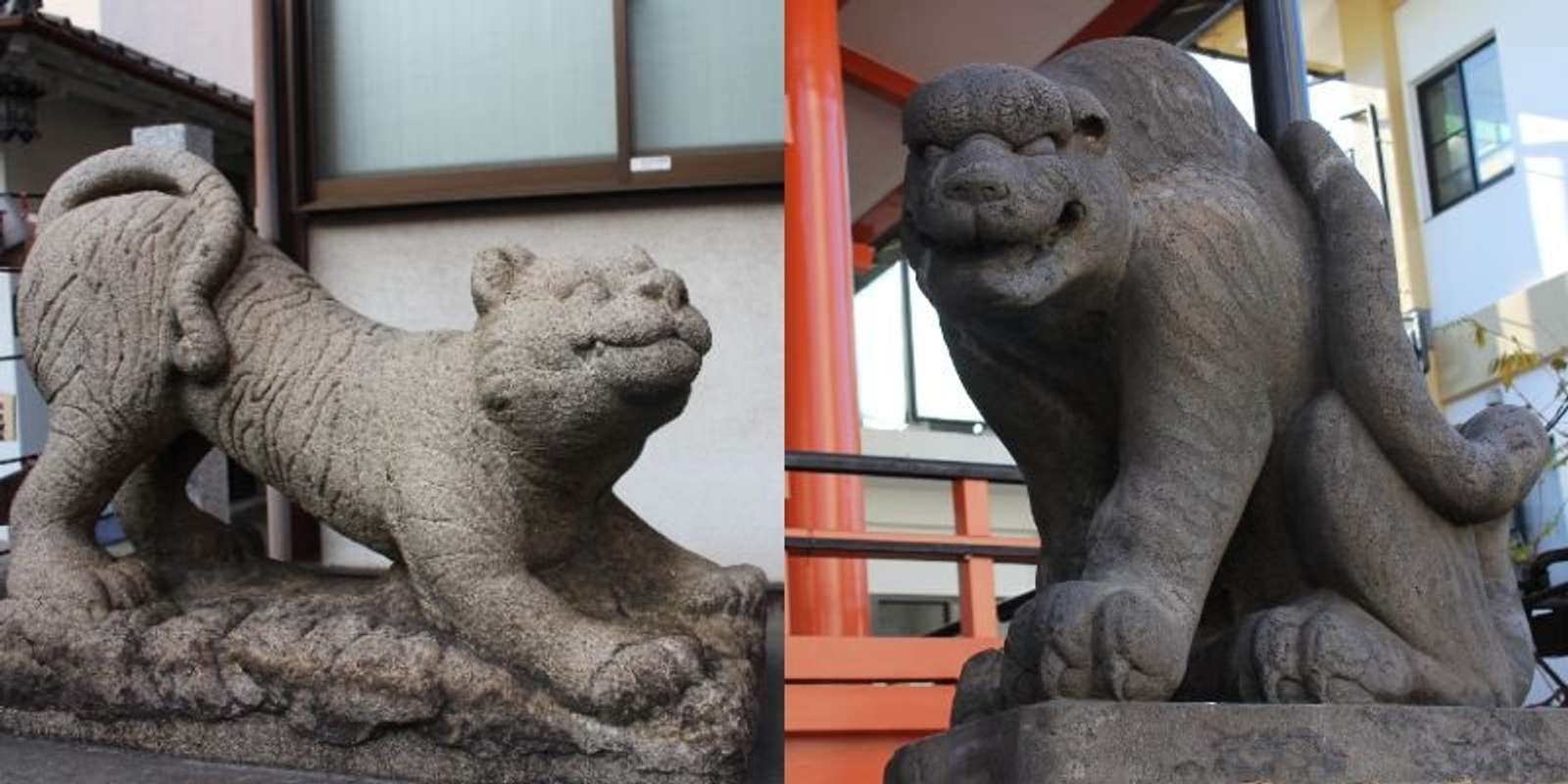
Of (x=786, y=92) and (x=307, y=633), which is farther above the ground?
(x=786, y=92)

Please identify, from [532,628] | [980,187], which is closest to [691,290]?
[532,628]

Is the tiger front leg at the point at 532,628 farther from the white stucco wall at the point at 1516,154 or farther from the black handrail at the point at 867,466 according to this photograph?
the white stucco wall at the point at 1516,154

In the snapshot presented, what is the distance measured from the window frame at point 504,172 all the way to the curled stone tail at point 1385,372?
2745 millimetres

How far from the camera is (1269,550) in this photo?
5.34 ft

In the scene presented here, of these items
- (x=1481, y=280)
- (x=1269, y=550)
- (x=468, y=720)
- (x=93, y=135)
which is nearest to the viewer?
(x=1269, y=550)

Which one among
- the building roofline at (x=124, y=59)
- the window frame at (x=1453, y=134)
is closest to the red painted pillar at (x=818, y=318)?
the building roofline at (x=124, y=59)

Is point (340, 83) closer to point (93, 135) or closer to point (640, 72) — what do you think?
point (640, 72)

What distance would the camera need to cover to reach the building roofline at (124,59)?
22.9 feet

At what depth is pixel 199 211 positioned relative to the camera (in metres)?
2.98

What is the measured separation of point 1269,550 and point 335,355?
1.78 metres

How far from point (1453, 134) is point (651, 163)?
501cm

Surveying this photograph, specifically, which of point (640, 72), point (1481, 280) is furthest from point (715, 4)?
point (1481, 280)

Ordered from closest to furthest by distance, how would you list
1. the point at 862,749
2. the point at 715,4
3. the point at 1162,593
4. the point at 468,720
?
the point at 1162,593, the point at 468,720, the point at 862,749, the point at 715,4

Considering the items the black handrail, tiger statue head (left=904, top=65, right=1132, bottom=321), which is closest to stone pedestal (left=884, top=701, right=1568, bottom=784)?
tiger statue head (left=904, top=65, right=1132, bottom=321)
